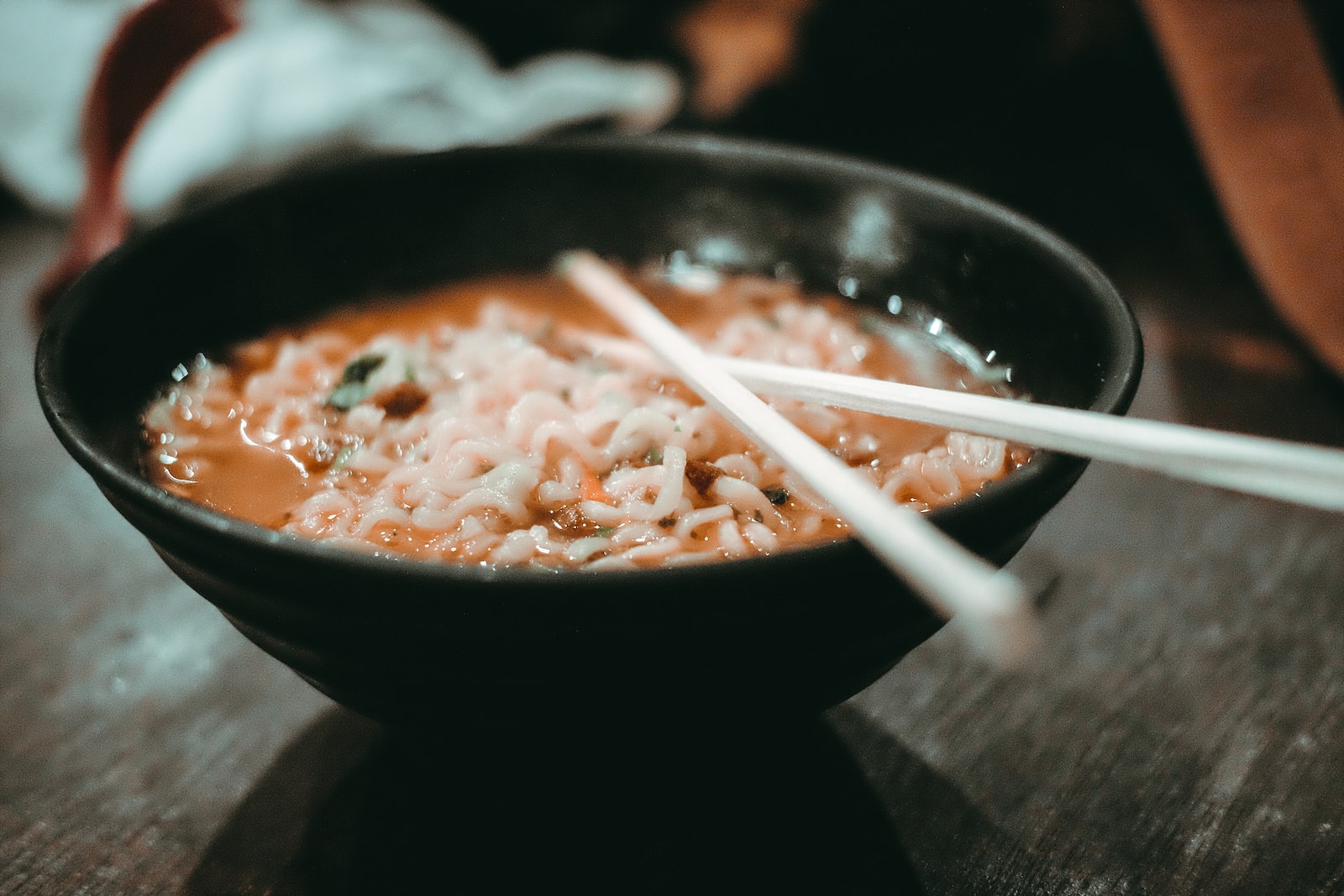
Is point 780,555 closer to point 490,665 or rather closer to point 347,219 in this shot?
point 490,665

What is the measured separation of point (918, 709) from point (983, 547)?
2.29 feet

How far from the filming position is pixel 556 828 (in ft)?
4.28

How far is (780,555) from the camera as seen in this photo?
31.8 inches

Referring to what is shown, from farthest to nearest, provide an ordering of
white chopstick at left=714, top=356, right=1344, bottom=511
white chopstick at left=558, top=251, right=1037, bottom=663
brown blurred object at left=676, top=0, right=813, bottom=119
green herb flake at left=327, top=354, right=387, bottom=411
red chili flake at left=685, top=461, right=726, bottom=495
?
brown blurred object at left=676, top=0, right=813, bottom=119, green herb flake at left=327, top=354, right=387, bottom=411, red chili flake at left=685, top=461, right=726, bottom=495, white chopstick at left=714, top=356, right=1344, bottom=511, white chopstick at left=558, top=251, right=1037, bottom=663

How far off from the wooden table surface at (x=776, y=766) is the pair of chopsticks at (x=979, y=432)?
0.32 meters

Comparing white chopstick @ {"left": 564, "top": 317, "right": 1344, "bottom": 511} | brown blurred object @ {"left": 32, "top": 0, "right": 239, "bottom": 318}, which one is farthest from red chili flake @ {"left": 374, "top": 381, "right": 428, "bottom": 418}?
brown blurred object @ {"left": 32, "top": 0, "right": 239, "bottom": 318}

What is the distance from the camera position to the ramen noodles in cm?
129

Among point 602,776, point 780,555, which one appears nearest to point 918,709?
point 602,776

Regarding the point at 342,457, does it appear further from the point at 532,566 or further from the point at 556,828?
the point at 556,828

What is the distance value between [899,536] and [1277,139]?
2.27 m

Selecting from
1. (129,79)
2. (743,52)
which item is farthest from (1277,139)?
(129,79)

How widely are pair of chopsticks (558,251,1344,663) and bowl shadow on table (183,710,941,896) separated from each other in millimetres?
346

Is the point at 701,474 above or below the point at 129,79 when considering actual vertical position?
below

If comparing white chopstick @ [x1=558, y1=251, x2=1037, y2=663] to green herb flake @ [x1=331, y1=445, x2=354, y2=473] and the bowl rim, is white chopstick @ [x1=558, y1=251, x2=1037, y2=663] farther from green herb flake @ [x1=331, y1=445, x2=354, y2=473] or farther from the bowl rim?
green herb flake @ [x1=331, y1=445, x2=354, y2=473]
